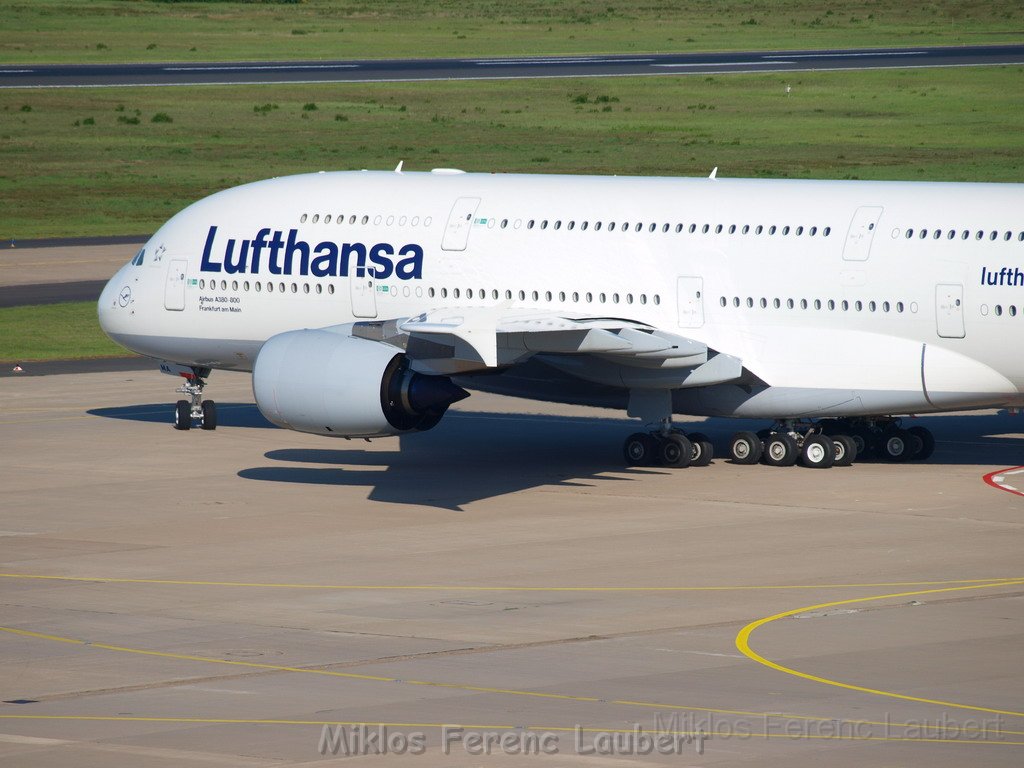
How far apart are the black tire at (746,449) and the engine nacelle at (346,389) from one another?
6731 millimetres

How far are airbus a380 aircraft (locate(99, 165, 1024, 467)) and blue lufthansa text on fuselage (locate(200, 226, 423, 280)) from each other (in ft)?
0.15

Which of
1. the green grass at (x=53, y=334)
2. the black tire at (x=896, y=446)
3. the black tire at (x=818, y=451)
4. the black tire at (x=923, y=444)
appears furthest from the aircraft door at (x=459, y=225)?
the green grass at (x=53, y=334)

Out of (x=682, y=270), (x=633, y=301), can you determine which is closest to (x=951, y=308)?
(x=682, y=270)

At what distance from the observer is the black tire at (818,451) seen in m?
37.0

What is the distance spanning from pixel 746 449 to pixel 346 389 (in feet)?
28.9

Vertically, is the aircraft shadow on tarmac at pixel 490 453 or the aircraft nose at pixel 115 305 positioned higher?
the aircraft nose at pixel 115 305

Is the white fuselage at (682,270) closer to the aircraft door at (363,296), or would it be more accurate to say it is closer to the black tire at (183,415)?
the aircraft door at (363,296)

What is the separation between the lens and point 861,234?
35562 mm

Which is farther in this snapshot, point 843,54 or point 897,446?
point 843,54

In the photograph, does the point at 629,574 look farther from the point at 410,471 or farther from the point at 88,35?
the point at 88,35

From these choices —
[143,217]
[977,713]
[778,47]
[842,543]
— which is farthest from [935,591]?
[778,47]

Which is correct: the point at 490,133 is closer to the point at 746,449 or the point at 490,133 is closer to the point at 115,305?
the point at 115,305

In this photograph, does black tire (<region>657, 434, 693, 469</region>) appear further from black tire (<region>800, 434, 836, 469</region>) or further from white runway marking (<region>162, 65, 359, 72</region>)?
white runway marking (<region>162, 65, 359, 72</region>)

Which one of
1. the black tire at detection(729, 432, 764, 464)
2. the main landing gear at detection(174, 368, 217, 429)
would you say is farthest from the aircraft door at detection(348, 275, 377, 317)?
the black tire at detection(729, 432, 764, 464)
